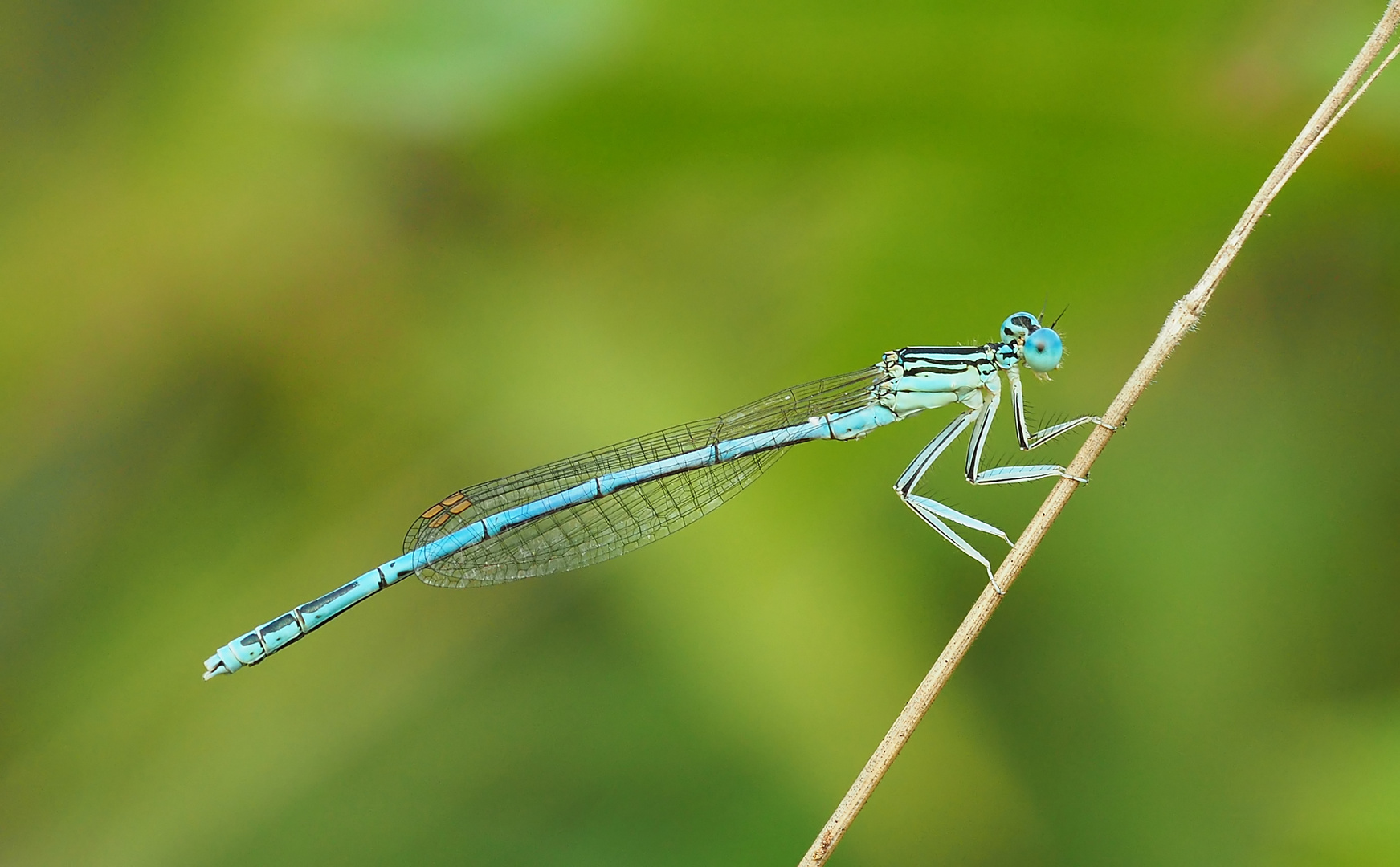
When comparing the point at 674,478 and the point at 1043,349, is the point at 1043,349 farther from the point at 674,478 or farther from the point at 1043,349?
the point at 674,478

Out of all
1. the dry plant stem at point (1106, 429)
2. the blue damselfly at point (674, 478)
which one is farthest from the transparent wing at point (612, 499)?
the dry plant stem at point (1106, 429)

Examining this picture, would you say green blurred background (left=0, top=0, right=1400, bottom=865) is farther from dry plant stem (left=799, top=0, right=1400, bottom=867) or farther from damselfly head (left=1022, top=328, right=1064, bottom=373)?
dry plant stem (left=799, top=0, right=1400, bottom=867)

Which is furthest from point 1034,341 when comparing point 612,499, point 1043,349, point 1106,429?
point 612,499

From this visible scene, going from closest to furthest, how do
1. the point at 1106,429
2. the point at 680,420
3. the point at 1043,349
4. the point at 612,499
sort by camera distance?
the point at 1106,429, the point at 1043,349, the point at 680,420, the point at 612,499

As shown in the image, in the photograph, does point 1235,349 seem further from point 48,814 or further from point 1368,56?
point 48,814

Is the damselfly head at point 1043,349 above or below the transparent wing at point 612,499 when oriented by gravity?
below

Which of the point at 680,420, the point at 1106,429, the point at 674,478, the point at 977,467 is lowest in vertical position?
the point at 1106,429

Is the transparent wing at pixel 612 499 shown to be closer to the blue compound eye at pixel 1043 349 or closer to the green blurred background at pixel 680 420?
the green blurred background at pixel 680 420
